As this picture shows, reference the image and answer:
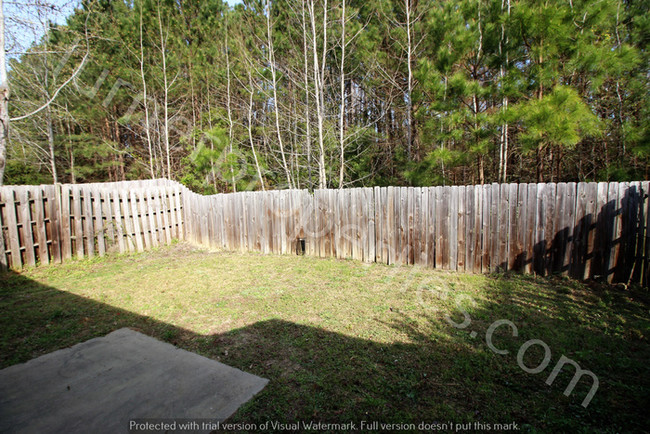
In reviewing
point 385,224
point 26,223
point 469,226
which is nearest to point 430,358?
point 469,226

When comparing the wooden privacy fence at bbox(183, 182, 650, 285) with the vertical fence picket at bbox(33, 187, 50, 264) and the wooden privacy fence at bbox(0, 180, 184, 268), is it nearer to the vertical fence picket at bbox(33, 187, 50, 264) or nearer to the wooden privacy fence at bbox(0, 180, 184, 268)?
the wooden privacy fence at bbox(0, 180, 184, 268)

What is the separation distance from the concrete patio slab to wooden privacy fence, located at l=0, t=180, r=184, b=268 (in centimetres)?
428

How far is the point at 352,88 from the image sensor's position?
13.1 metres

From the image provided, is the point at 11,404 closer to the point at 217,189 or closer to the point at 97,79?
the point at 217,189

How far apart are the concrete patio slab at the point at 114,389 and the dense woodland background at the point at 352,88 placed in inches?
238

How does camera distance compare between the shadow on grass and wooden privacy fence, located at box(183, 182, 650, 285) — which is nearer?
the shadow on grass

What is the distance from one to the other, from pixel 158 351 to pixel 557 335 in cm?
415

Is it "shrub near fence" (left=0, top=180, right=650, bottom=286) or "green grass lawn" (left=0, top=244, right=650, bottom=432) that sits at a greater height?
"shrub near fence" (left=0, top=180, right=650, bottom=286)

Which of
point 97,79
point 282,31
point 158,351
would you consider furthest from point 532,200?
point 97,79

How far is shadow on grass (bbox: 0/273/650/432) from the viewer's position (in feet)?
7.04

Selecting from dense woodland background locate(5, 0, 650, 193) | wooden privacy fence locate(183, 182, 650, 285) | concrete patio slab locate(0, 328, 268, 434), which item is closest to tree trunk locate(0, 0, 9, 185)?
dense woodland background locate(5, 0, 650, 193)

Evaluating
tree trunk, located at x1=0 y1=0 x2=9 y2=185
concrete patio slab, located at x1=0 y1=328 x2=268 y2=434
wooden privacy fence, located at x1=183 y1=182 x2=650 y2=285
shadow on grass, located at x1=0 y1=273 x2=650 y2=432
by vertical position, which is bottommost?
shadow on grass, located at x1=0 y1=273 x2=650 y2=432

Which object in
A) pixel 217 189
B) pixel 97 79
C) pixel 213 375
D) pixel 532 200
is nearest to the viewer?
pixel 213 375

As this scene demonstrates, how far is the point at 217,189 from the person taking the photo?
48.1 feet
